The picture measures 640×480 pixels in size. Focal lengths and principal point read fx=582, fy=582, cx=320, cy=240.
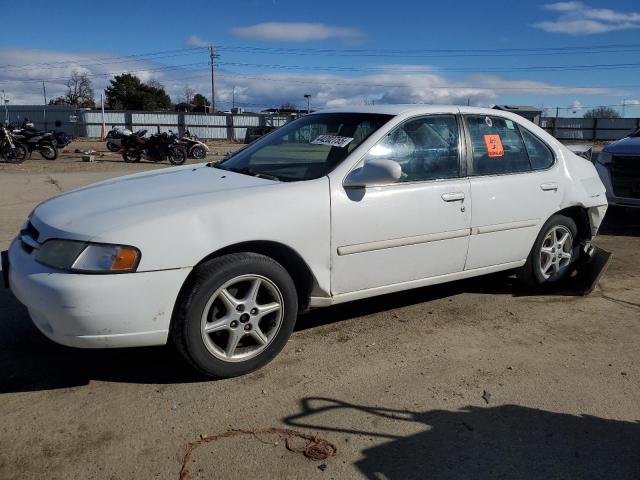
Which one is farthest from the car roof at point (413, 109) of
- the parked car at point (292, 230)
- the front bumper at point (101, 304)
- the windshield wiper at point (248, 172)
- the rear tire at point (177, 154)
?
the rear tire at point (177, 154)

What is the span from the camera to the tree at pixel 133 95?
237 feet

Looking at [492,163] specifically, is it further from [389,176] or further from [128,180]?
[128,180]

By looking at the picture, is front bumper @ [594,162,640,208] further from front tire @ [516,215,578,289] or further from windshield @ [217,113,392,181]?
windshield @ [217,113,392,181]

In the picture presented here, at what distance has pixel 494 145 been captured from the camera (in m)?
4.50

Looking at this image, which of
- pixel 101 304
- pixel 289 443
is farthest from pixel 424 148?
pixel 101 304

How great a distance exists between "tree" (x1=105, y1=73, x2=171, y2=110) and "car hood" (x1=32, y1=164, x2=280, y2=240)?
2831 inches

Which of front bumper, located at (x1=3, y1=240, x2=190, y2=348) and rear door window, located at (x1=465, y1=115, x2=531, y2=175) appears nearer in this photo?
front bumper, located at (x1=3, y1=240, x2=190, y2=348)

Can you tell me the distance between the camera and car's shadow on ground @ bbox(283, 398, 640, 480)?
255 cm

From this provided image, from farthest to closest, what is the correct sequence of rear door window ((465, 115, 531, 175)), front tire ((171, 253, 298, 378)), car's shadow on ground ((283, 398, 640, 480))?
1. rear door window ((465, 115, 531, 175))
2. front tire ((171, 253, 298, 378))
3. car's shadow on ground ((283, 398, 640, 480))

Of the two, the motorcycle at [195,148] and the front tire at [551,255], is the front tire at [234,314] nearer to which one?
the front tire at [551,255]

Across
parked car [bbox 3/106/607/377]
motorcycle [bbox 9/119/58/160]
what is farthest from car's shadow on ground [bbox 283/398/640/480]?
motorcycle [bbox 9/119/58/160]

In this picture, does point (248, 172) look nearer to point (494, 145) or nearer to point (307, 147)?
point (307, 147)

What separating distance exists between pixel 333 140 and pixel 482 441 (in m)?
2.21

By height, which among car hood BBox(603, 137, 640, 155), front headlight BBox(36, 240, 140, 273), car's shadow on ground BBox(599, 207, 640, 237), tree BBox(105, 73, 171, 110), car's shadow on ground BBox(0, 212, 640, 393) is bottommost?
car's shadow on ground BBox(0, 212, 640, 393)
